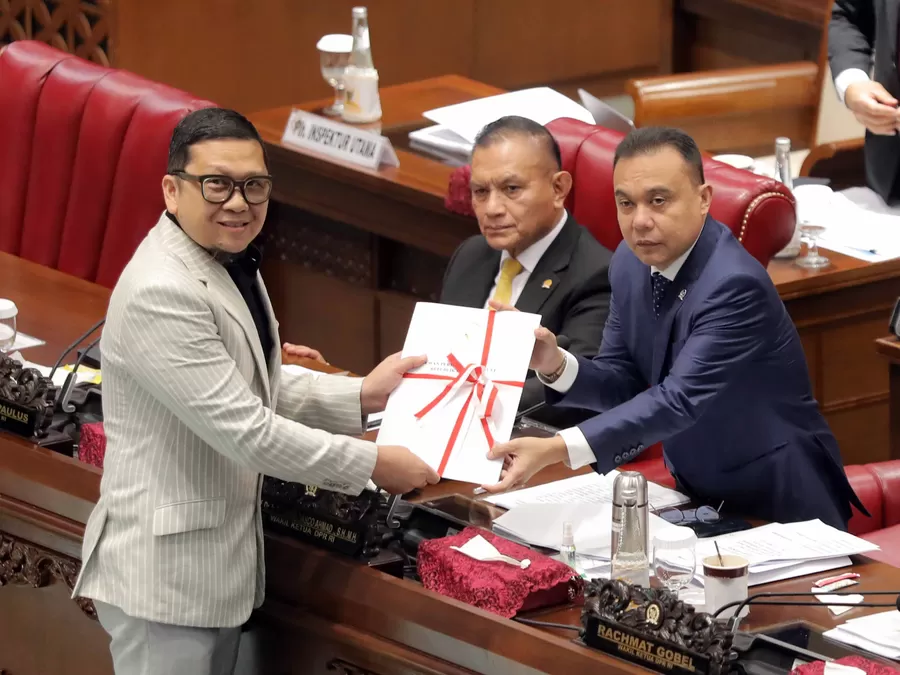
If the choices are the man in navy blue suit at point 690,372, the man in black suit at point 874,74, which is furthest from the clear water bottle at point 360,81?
the man in navy blue suit at point 690,372

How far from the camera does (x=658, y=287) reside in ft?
9.96

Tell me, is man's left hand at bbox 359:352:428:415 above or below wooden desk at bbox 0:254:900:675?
above

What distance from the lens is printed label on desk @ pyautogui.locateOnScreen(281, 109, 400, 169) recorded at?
15.9 ft

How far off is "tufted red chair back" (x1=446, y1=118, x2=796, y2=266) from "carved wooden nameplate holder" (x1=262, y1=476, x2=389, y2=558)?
4.32 ft

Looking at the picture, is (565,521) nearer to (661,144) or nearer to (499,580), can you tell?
(499,580)

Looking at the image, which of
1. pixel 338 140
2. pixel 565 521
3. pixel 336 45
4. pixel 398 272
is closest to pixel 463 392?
pixel 565 521

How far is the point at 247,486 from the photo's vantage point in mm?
2623

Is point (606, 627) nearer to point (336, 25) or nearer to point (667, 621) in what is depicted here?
point (667, 621)

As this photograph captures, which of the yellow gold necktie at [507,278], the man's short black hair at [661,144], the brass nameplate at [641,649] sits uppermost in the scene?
the man's short black hair at [661,144]

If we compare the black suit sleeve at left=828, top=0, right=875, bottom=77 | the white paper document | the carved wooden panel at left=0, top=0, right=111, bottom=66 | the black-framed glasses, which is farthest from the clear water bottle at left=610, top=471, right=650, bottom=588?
the carved wooden panel at left=0, top=0, right=111, bottom=66

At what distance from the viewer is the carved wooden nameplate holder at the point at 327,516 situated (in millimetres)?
2688

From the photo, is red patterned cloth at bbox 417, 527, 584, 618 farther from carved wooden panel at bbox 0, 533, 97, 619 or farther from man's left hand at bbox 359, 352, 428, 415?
carved wooden panel at bbox 0, 533, 97, 619

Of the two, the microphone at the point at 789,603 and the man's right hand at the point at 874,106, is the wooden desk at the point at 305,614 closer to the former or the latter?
the microphone at the point at 789,603

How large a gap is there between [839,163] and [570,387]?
2386mm
